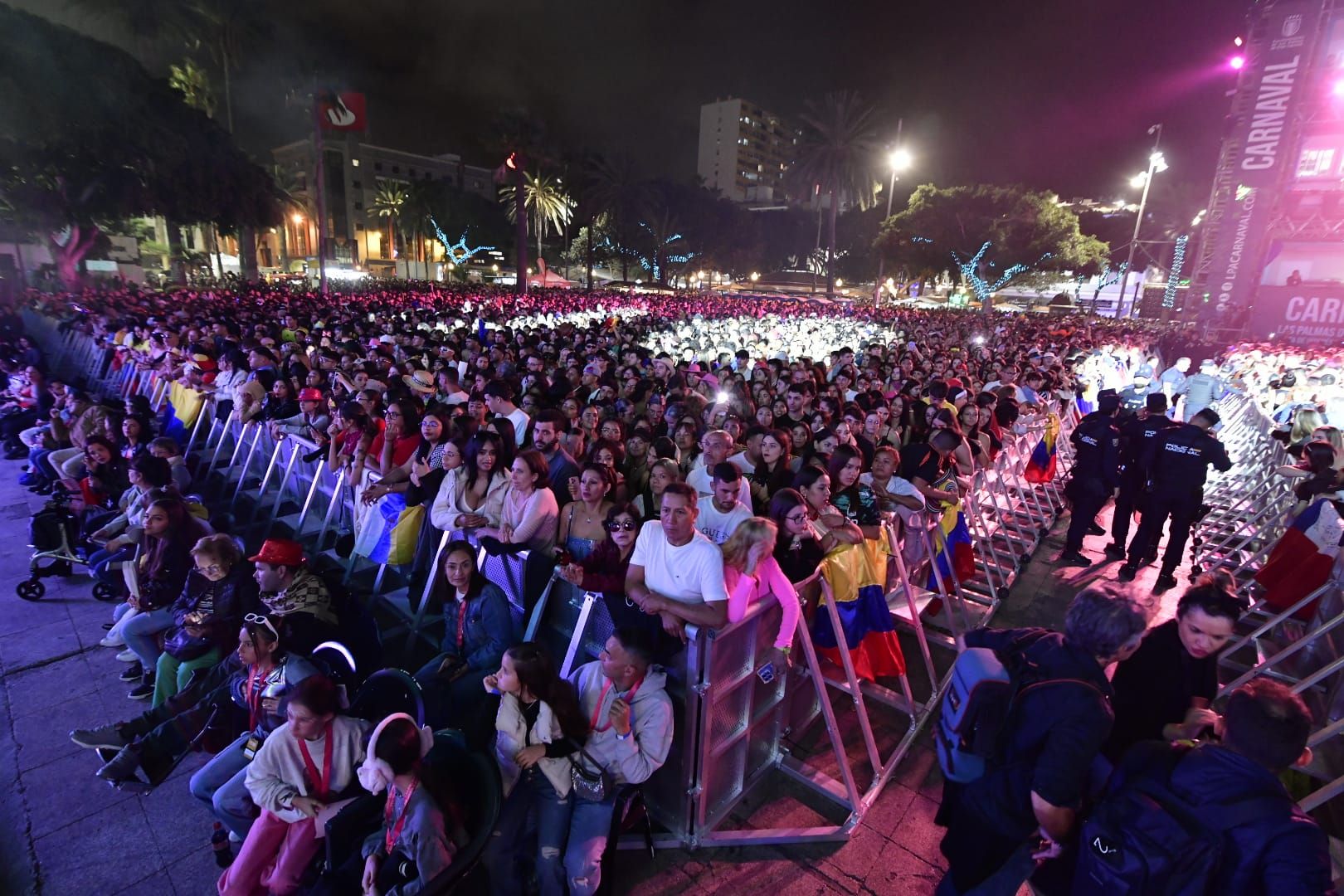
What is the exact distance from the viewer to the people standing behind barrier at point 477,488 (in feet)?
15.6

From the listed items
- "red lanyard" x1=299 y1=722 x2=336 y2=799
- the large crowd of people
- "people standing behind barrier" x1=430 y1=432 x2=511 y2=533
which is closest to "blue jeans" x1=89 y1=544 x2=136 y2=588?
the large crowd of people

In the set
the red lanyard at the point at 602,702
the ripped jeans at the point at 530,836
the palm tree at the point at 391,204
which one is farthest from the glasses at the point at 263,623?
the palm tree at the point at 391,204

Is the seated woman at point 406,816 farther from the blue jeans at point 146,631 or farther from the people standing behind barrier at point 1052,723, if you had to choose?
the blue jeans at point 146,631

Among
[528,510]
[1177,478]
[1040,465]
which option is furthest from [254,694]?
[1040,465]

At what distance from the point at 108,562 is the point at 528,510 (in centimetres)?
447

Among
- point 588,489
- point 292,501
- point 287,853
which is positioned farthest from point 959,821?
point 292,501

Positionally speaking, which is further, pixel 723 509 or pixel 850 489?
pixel 850 489

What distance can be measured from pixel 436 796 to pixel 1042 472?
8.65 metres

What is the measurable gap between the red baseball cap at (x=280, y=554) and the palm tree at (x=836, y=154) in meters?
48.2

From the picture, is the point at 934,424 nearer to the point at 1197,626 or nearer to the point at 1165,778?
the point at 1197,626

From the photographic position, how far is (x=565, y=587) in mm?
3959

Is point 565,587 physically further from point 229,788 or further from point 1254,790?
point 1254,790

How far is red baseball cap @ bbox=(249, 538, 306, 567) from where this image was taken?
13.0 feet

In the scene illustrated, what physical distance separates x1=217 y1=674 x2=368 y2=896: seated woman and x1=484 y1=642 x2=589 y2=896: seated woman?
0.74 meters
